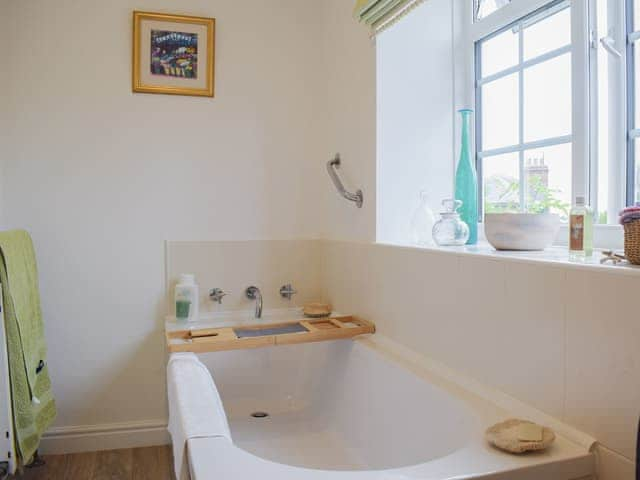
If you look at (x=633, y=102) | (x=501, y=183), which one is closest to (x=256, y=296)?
(x=501, y=183)

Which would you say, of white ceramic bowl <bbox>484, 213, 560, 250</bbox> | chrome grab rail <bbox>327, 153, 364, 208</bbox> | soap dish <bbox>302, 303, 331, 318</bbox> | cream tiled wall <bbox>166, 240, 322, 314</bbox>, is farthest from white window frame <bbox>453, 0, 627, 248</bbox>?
cream tiled wall <bbox>166, 240, 322, 314</bbox>

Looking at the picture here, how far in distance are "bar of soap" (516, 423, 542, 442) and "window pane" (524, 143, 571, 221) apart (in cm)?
83

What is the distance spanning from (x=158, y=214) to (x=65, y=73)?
0.73 m

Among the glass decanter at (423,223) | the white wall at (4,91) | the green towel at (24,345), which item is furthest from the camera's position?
the white wall at (4,91)

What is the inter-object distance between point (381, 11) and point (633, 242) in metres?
1.25

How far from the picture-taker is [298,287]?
272 centimetres

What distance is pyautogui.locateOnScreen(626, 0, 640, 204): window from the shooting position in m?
1.49

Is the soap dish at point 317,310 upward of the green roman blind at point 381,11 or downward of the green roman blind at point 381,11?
downward

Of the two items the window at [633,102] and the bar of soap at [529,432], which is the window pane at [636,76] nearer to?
the window at [633,102]

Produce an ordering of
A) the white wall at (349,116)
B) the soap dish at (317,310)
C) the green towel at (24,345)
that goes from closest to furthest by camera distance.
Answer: the green towel at (24,345), the white wall at (349,116), the soap dish at (317,310)

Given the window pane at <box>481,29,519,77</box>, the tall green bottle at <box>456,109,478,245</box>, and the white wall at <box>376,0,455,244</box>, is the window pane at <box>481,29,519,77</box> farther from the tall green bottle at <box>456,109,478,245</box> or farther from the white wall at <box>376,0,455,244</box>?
the tall green bottle at <box>456,109,478,245</box>

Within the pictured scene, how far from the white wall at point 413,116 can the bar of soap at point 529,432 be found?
101cm

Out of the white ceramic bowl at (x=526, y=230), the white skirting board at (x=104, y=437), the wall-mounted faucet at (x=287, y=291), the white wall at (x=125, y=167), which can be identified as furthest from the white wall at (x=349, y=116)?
the white skirting board at (x=104, y=437)

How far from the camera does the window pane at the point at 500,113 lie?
195 centimetres
